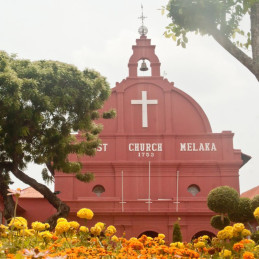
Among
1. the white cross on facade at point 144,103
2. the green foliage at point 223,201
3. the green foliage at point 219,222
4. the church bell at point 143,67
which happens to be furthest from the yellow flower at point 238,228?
the church bell at point 143,67

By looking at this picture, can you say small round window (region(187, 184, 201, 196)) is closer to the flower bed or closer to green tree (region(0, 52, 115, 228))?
green tree (region(0, 52, 115, 228))

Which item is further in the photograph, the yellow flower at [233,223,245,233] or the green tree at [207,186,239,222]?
the green tree at [207,186,239,222]

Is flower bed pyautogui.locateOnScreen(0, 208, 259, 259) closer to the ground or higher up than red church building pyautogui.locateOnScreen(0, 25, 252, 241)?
closer to the ground

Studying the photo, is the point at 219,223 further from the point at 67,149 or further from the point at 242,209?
the point at 67,149

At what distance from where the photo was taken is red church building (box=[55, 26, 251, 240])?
22.8 meters

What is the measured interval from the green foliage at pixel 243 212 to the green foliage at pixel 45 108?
545 centimetres

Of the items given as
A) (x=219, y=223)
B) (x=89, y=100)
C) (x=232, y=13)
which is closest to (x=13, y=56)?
(x=89, y=100)

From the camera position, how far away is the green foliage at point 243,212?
16391 millimetres

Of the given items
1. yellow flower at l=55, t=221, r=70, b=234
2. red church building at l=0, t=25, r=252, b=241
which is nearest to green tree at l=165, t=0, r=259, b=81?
yellow flower at l=55, t=221, r=70, b=234

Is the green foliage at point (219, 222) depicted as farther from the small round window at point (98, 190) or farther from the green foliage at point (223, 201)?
the small round window at point (98, 190)

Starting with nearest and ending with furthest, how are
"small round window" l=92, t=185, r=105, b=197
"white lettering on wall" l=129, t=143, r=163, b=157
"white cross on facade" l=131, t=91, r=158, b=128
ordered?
"small round window" l=92, t=185, r=105, b=197
"white lettering on wall" l=129, t=143, r=163, b=157
"white cross on facade" l=131, t=91, r=158, b=128

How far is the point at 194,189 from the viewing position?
23.9 m

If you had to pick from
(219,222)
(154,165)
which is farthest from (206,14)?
(154,165)

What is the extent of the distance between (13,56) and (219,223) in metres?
9.12
